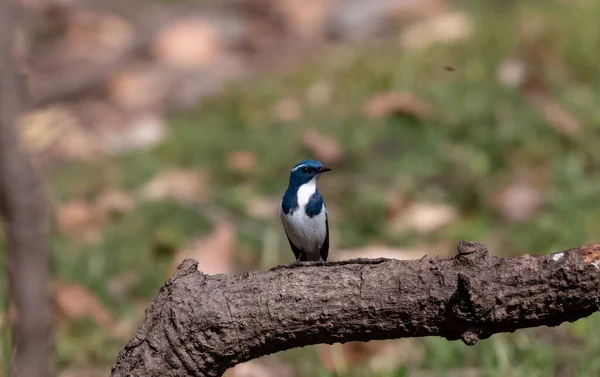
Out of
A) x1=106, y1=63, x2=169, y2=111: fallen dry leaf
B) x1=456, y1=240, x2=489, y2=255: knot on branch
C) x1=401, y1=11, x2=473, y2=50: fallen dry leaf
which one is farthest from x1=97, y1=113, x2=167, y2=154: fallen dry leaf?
x1=456, y1=240, x2=489, y2=255: knot on branch

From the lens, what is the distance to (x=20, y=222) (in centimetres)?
195

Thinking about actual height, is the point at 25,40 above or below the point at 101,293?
above

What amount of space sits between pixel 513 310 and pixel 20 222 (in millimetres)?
1178

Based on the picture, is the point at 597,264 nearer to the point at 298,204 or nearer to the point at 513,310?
the point at 513,310

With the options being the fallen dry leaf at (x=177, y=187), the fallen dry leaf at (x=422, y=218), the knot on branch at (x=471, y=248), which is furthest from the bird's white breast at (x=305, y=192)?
the fallen dry leaf at (x=177, y=187)

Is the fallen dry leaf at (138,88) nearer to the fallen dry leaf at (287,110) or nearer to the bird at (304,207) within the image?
the fallen dry leaf at (287,110)

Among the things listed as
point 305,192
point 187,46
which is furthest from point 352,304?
point 187,46

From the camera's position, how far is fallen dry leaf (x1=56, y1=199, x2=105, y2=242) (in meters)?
6.46

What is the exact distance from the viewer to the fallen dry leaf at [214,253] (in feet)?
16.6

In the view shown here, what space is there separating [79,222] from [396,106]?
2.30 metres

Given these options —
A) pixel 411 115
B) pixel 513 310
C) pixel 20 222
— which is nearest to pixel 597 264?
pixel 513 310

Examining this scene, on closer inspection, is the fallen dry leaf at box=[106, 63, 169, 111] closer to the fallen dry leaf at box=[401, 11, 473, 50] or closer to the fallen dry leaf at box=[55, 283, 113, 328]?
the fallen dry leaf at box=[401, 11, 473, 50]

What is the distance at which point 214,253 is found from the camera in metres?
5.17

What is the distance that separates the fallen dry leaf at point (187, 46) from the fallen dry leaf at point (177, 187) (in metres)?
3.46
